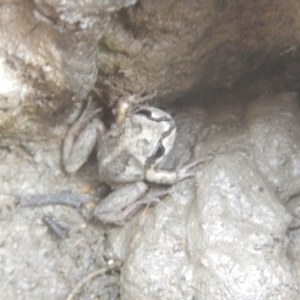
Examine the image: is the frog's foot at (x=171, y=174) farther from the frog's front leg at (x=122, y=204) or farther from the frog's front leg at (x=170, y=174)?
the frog's front leg at (x=122, y=204)

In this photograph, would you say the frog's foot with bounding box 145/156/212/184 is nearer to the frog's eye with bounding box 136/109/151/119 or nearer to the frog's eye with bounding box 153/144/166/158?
the frog's eye with bounding box 153/144/166/158

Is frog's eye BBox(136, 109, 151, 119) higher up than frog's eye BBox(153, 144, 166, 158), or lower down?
higher up

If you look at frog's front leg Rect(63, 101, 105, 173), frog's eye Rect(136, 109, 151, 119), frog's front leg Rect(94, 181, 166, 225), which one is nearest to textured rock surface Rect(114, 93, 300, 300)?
frog's front leg Rect(94, 181, 166, 225)

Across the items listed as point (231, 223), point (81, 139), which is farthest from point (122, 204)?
point (231, 223)

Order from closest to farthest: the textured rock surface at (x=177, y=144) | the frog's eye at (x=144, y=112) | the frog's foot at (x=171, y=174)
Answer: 1. the textured rock surface at (x=177, y=144)
2. the frog's foot at (x=171, y=174)
3. the frog's eye at (x=144, y=112)

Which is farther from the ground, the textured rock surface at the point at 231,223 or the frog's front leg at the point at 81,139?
the frog's front leg at the point at 81,139

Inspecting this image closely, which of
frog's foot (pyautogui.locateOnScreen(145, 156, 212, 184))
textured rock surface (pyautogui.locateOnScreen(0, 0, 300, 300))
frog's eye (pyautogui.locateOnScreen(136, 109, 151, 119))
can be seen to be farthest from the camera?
frog's eye (pyautogui.locateOnScreen(136, 109, 151, 119))

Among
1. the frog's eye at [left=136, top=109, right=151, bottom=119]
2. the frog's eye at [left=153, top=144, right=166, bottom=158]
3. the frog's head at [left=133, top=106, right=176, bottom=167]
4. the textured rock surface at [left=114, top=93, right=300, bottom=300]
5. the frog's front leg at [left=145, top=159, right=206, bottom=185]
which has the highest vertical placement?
the frog's eye at [left=136, top=109, right=151, bottom=119]

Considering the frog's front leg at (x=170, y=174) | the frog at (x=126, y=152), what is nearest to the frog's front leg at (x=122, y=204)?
the frog at (x=126, y=152)

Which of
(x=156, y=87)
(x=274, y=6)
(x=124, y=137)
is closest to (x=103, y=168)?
(x=124, y=137)
